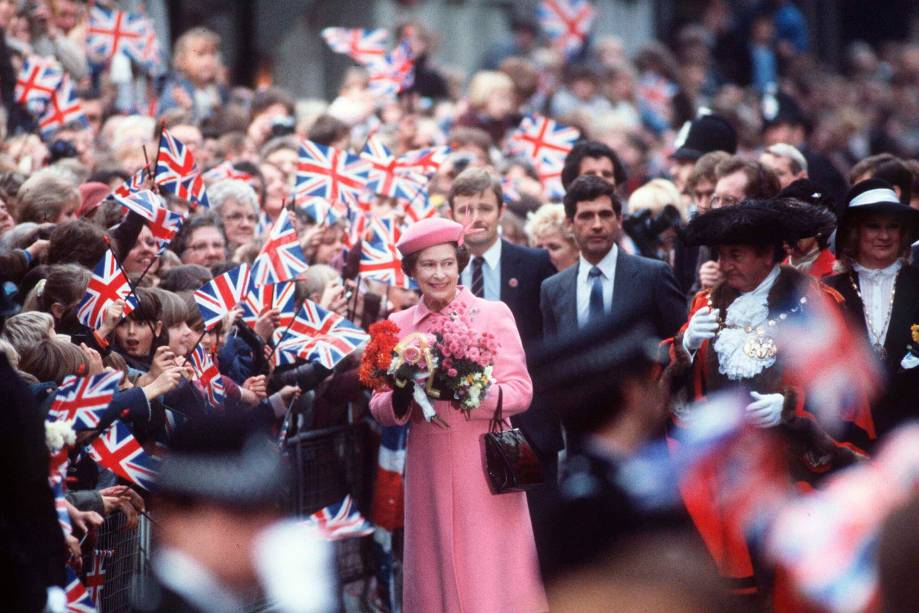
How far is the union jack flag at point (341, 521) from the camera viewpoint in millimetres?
9438

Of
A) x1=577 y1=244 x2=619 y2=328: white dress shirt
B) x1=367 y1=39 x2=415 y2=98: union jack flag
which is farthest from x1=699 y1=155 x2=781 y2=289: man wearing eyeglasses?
x1=367 y1=39 x2=415 y2=98: union jack flag

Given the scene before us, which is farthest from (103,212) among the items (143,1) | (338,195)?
(143,1)

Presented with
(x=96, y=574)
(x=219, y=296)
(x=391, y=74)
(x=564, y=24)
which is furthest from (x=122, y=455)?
(x=564, y=24)

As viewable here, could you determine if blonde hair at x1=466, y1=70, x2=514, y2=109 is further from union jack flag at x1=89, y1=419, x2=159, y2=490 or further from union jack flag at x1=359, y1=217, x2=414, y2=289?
union jack flag at x1=89, y1=419, x2=159, y2=490

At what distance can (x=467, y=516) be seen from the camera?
8195 mm

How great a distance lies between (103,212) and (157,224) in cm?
67

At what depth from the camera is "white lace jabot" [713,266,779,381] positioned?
26.6 ft

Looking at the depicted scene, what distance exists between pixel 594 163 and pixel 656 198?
0.71 metres

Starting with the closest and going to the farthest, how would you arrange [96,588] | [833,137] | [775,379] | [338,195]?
[96,588], [775,379], [338,195], [833,137]

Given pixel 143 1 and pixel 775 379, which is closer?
pixel 775 379

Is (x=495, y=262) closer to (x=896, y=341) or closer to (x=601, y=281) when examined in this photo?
(x=601, y=281)

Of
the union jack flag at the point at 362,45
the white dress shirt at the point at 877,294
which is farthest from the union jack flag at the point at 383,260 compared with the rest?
the union jack flag at the point at 362,45

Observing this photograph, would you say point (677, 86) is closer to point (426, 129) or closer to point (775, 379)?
point (426, 129)

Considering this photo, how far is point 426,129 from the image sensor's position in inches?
563
